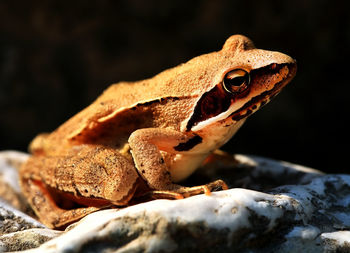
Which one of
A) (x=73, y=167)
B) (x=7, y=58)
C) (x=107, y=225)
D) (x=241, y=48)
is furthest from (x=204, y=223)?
(x=7, y=58)

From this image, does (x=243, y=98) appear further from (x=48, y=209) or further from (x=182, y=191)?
(x=48, y=209)

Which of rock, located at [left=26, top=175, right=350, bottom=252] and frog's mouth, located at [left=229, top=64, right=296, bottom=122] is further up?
frog's mouth, located at [left=229, top=64, right=296, bottom=122]

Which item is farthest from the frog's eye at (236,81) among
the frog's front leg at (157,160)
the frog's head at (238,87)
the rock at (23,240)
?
the rock at (23,240)

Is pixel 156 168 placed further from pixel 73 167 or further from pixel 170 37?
pixel 170 37

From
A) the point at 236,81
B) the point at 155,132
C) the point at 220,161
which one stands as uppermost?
the point at 236,81

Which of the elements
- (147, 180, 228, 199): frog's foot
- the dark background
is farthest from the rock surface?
the dark background

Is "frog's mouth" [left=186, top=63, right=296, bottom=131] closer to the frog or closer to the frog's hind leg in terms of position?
the frog

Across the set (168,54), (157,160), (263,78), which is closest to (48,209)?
(157,160)

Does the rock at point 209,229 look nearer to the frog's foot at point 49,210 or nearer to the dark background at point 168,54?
the frog's foot at point 49,210
